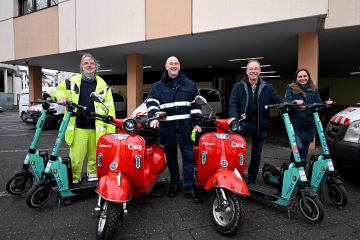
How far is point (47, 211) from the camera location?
281cm

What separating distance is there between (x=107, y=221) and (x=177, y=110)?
4.97ft

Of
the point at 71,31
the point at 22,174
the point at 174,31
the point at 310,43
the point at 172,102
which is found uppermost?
the point at 71,31

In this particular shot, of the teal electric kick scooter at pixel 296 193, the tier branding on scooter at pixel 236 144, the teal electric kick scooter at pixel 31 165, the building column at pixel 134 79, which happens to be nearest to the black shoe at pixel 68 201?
the teal electric kick scooter at pixel 31 165

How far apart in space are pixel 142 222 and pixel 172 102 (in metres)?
1.44

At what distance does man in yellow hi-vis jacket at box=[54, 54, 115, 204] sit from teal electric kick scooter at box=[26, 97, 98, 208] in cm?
25

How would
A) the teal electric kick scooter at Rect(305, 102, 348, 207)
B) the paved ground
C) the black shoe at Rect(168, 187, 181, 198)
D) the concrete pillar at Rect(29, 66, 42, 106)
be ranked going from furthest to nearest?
the concrete pillar at Rect(29, 66, 42, 106) → the black shoe at Rect(168, 187, 181, 198) → the teal electric kick scooter at Rect(305, 102, 348, 207) → the paved ground

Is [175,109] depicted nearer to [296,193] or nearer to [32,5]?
[296,193]

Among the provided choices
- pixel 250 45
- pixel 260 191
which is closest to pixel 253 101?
pixel 260 191

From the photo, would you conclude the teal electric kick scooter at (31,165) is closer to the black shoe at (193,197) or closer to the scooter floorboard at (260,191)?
the black shoe at (193,197)

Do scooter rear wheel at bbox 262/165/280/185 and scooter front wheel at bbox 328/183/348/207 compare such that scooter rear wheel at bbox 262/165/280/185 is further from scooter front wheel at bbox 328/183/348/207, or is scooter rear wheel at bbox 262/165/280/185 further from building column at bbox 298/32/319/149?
building column at bbox 298/32/319/149

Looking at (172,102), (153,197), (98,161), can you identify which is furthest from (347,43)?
(98,161)

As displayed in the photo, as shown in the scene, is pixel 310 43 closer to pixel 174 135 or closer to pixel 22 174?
pixel 174 135

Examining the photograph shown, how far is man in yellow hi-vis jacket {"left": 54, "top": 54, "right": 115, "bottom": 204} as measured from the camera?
3.16 m

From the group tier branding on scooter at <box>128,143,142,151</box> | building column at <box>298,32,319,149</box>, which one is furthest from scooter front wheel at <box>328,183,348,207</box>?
building column at <box>298,32,319,149</box>
